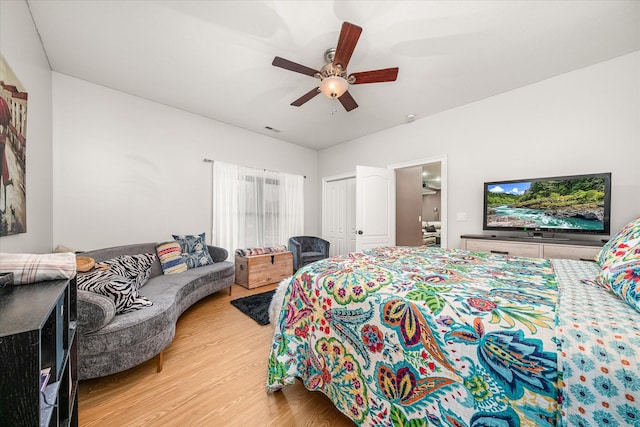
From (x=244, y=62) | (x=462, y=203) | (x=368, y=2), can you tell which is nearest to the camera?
(x=368, y=2)

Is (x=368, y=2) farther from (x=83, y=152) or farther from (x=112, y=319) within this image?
(x=83, y=152)

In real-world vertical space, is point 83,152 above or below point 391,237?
above

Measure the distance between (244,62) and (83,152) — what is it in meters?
2.21

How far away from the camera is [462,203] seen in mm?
3174

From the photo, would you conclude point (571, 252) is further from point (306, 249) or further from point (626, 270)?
point (306, 249)

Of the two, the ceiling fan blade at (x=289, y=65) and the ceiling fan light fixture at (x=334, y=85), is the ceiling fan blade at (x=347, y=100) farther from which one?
the ceiling fan blade at (x=289, y=65)

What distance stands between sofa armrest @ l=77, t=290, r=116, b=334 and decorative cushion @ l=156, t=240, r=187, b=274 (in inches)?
50.6

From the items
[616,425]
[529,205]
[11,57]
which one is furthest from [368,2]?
[529,205]

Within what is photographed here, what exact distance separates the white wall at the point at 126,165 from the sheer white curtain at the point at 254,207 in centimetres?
17

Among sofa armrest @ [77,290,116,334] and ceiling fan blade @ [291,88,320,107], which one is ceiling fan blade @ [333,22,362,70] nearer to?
ceiling fan blade @ [291,88,320,107]

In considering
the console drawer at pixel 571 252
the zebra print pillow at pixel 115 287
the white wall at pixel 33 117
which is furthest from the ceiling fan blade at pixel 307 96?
the console drawer at pixel 571 252

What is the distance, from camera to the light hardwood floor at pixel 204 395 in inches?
50.3

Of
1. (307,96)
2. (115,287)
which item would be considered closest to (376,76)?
(307,96)

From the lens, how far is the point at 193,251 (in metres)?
3.06
